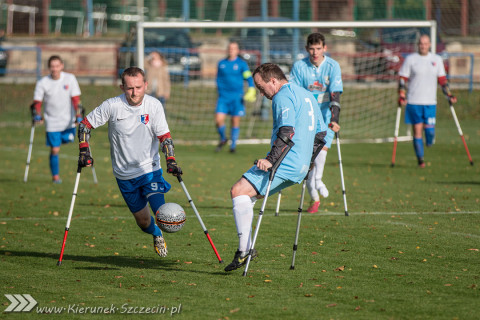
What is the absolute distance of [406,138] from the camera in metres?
21.8

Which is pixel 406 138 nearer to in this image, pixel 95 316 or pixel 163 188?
pixel 163 188

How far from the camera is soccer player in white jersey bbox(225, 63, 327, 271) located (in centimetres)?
727

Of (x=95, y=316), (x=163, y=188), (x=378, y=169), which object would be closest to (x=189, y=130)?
(x=378, y=169)

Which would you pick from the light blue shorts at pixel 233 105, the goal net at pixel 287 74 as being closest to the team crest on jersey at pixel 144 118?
the light blue shorts at pixel 233 105

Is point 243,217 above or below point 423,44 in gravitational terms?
below

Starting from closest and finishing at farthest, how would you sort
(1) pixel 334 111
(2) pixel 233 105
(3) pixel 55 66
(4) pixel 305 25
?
(1) pixel 334 111, (3) pixel 55 66, (4) pixel 305 25, (2) pixel 233 105

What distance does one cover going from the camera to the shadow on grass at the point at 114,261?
25.6 feet

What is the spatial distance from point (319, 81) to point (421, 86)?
208 inches

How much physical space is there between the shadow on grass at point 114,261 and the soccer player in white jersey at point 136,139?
6.8 inches

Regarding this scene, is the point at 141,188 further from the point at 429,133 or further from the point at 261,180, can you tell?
the point at 429,133

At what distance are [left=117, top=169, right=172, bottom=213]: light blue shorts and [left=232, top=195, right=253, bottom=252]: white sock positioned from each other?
1.04 meters

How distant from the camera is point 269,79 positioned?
738 centimetres

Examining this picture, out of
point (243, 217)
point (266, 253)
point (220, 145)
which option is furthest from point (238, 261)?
point (220, 145)

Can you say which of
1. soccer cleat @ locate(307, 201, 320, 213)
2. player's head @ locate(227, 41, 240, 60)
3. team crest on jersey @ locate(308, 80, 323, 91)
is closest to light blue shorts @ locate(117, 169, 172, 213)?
soccer cleat @ locate(307, 201, 320, 213)
